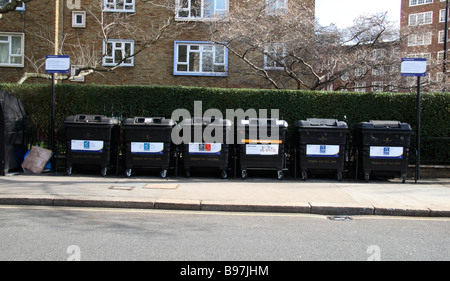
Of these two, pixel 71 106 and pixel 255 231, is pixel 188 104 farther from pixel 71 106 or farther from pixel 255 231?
pixel 255 231

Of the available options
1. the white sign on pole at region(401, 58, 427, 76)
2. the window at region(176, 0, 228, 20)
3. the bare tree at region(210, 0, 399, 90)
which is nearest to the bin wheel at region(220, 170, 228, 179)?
the white sign on pole at region(401, 58, 427, 76)

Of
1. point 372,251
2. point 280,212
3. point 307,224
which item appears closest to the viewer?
point 372,251

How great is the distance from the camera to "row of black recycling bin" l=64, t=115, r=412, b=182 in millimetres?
9086

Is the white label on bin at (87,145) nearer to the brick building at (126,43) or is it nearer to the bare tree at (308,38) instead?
the bare tree at (308,38)

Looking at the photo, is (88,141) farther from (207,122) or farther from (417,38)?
(417,38)

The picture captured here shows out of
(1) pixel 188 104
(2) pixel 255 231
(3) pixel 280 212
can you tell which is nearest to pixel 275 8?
(1) pixel 188 104

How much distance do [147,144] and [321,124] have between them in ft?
14.5

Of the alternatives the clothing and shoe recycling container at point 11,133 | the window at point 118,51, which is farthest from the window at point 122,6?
the clothing and shoe recycling container at point 11,133

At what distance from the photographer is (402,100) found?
10.1 metres

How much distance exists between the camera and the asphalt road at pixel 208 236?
4289mm

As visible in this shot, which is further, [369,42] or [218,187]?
[369,42]

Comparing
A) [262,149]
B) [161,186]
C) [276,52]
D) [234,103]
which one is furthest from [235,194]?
[276,52]
